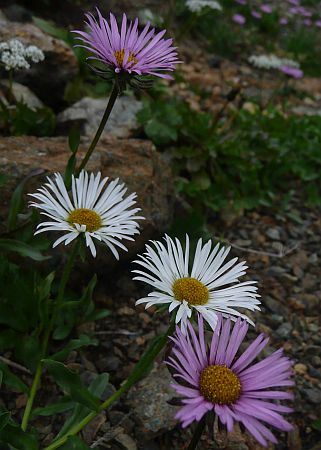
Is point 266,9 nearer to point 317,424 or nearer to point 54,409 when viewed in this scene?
point 317,424

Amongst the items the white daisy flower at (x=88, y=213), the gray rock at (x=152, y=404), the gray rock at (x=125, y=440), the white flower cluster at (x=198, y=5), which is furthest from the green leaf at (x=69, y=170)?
the white flower cluster at (x=198, y=5)

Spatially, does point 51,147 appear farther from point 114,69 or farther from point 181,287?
point 181,287

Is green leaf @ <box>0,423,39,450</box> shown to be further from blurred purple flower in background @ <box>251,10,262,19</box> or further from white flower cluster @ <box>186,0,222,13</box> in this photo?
blurred purple flower in background @ <box>251,10,262,19</box>

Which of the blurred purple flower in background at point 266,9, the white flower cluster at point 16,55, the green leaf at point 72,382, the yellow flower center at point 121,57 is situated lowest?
the green leaf at point 72,382

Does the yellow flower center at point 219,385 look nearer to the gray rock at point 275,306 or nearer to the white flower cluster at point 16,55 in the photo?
the gray rock at point 275,306

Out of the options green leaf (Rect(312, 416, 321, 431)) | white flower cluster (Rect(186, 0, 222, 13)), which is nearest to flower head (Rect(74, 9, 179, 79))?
green leaf (Rect(312, 416, 321, 431))

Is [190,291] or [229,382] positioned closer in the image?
[229,382]

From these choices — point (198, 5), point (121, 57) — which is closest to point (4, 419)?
point (121, 57)
